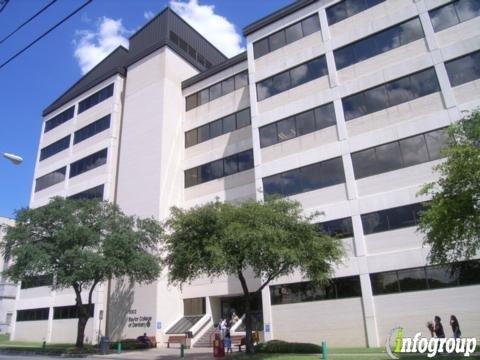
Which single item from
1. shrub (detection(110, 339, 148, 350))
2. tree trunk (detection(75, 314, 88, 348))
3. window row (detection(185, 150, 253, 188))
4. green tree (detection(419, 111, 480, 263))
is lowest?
shrub (detection(110, 339, 148, 350))

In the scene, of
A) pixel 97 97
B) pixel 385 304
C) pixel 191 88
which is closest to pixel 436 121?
pixel 385 304

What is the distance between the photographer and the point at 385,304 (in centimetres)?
2459

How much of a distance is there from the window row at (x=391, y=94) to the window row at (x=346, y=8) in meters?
6.49

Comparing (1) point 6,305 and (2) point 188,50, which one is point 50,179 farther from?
(1) point 6,305

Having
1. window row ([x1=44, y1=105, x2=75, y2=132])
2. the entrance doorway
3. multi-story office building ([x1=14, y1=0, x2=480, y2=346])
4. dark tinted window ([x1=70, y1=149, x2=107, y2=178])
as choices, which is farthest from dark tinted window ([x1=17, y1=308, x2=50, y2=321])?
window row ([x1=44, y1=105, x2=75, y2=132])

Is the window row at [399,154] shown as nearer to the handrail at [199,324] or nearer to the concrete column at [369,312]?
the concrete column at [369,312]

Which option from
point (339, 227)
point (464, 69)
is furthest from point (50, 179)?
point (464, 69)

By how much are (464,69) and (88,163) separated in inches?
1417

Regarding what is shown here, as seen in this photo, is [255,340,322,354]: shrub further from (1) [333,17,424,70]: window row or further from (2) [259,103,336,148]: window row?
(1) [333,17,424,70]: window row

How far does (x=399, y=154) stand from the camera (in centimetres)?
2623

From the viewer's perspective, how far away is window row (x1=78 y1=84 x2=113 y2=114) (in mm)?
45669

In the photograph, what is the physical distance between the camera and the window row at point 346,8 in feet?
98.7

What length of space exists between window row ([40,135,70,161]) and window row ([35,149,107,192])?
2672 millimetres

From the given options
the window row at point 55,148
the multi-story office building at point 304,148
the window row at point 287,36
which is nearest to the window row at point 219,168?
the multi-story office building at point 304,148
